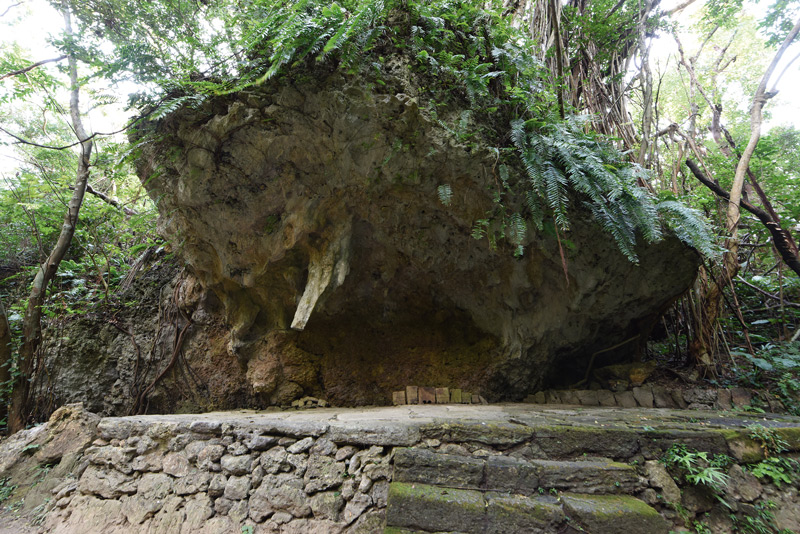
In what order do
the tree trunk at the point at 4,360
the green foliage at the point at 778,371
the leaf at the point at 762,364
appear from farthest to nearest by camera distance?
the tree trunk at the point at 4,360, the leaf at the point at 762,364, the green foliage at the point at 778,371

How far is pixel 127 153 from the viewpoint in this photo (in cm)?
347

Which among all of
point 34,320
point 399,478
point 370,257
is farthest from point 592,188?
point 34,320

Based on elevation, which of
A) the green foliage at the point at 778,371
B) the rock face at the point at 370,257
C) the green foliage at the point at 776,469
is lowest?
the green foliage at the point at 776,469

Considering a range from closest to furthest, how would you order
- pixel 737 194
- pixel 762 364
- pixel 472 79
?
pixel 472 79 → pixel 762 364 → pixel 737 194

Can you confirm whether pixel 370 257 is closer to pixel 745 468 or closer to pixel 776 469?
pixel 745 468

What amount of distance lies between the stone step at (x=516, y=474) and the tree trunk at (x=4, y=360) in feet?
18.4

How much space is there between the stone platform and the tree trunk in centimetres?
216

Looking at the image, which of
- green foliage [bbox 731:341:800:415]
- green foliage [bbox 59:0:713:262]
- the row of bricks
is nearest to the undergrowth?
green foliage [bbox 59:0:713:262]

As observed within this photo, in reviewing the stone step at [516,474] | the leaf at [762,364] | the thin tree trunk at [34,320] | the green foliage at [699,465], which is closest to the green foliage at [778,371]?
the leaf at [762,364]

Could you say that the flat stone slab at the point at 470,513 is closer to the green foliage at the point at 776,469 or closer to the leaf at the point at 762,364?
the green foliage at the point at 776,469

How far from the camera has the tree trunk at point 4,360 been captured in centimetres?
442

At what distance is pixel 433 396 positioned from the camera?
4609 millimetres

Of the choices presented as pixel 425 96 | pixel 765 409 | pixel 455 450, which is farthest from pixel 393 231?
pixel 765 409

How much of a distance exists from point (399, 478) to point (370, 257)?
2774mm
